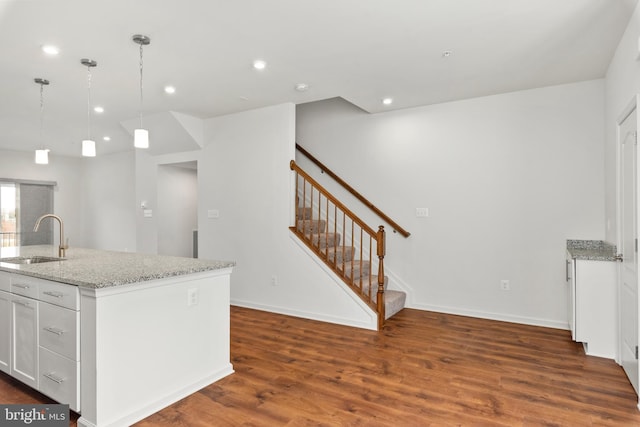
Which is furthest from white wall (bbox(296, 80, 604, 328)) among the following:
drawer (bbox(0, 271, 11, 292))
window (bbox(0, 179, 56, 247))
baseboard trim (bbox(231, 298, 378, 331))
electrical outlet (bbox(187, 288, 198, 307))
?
window (bbox(0, 179, 56, 247))

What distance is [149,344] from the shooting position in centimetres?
238

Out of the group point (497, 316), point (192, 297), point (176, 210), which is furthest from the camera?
point (176, 210)

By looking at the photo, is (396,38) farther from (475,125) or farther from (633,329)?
(633,329)

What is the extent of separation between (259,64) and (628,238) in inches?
133

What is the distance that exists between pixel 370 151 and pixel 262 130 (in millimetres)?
1522

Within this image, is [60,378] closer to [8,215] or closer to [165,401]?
[165,401]

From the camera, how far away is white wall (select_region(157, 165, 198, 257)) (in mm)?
6477

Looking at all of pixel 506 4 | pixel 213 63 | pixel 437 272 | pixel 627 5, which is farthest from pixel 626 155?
pixel 213 63

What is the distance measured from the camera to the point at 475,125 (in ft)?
15.1

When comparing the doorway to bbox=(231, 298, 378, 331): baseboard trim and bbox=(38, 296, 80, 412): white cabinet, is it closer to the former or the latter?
bbox=(231, 298, 378, 331): baseboard trim

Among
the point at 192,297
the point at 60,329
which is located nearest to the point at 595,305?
the point at 192,297

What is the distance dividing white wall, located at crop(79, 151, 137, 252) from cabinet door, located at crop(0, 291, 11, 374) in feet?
18.6

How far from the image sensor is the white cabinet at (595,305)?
3213mm

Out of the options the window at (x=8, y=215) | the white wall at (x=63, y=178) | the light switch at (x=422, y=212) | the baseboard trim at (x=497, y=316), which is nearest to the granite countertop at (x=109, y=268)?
the light switch at (x=422, y=212)
